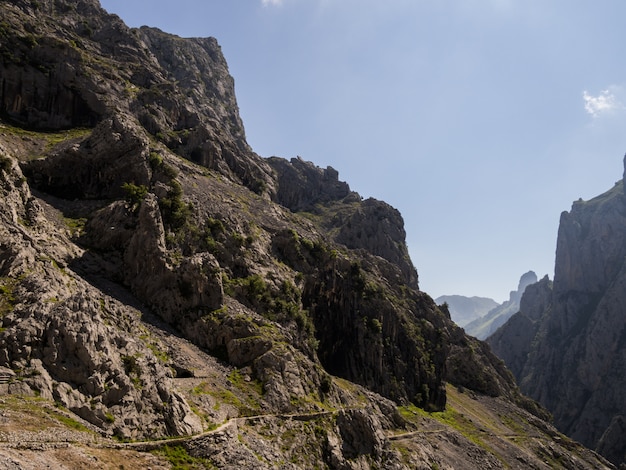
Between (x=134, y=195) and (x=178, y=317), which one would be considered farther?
(x=134, y=195)

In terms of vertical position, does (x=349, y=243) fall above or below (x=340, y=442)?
above

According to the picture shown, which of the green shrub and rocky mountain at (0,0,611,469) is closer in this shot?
rocky mountain at (0,0,611,469)

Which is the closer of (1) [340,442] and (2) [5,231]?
(2) [5,231]

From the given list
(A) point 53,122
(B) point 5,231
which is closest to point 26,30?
(A) point 53,122

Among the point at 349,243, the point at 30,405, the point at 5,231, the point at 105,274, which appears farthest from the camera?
the point at 349,243

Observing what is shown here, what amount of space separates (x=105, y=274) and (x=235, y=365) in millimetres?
22851

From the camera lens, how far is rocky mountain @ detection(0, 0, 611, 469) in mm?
32844

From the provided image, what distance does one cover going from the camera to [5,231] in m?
43.1

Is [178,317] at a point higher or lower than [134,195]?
lower

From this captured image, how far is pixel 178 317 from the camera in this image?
6103 cm

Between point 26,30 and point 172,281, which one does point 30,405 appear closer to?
point 172,281

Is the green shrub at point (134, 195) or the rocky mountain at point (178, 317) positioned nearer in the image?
the rocky mountain at point (178, 317)

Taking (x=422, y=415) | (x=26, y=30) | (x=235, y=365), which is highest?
(x=26, y=30)

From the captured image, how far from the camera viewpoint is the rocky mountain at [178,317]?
32.8m
